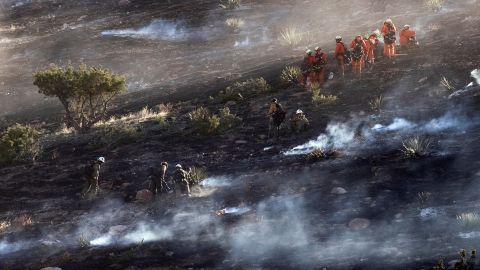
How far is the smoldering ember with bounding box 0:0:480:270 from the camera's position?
32.8ft

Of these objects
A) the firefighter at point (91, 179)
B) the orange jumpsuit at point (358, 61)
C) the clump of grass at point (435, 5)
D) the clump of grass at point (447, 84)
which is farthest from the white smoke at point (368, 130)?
the clump of grass at point (435, 5)

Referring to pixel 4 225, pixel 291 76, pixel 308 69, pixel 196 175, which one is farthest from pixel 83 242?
pixel 291 76

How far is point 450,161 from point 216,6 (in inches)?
950

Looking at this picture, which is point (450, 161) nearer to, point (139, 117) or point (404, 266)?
point (404, 266)

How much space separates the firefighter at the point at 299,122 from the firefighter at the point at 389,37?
19.0 ft

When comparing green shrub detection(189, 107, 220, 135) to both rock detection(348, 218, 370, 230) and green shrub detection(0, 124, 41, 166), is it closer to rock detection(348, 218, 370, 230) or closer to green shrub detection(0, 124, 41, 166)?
green shrub detection(0, 124, 41, 166)

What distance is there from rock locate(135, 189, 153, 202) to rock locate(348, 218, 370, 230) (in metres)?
5.57

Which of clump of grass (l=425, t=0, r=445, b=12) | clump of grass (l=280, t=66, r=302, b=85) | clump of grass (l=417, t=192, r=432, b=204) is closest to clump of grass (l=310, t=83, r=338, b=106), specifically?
clump of grass (l=280, t=66, r=302, b=85)

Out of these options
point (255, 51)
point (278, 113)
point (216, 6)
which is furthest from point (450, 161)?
point (216, 6)

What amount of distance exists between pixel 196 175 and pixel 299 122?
3896mm

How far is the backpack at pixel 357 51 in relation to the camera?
18917 millimetres

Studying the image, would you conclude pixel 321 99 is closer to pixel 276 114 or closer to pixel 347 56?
pixel 276 114

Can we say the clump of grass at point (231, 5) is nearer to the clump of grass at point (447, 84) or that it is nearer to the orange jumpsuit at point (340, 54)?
the orange jumpsuit at point (340, 54)

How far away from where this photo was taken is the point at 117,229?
39.2 ft
